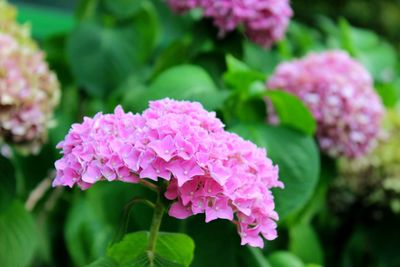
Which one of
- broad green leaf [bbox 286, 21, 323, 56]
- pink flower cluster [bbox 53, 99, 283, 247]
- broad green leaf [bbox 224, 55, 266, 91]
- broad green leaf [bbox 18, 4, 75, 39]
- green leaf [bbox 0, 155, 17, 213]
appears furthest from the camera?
broad green leaf [bbox 18, 4, 75, 39]

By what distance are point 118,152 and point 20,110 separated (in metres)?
0.41

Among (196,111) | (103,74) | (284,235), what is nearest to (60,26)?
(103,74)

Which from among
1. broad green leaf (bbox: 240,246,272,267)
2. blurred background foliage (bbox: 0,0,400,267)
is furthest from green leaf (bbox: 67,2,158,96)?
broad green leaf (bbox: 240,246,272,267)

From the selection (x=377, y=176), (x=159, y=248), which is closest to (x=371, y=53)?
(x=377, y=176)

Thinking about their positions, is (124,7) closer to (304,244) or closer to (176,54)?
(176,54)

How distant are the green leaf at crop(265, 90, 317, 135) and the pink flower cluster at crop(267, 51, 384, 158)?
3.5 inches

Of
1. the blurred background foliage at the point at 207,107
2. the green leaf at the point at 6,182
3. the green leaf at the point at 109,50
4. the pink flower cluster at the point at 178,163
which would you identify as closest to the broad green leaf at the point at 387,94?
the blurred background foliage at the point at 207,107

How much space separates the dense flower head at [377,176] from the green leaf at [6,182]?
0.68m

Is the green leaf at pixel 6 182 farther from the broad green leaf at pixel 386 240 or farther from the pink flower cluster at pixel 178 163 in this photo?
the broad green leaf at pixel 386 240

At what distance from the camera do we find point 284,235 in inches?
48.1

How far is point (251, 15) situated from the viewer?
3.73ft

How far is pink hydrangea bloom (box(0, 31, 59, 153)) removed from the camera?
95 cm

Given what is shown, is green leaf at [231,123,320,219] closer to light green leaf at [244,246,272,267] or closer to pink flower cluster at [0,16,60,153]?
light green leaf at [244,246,272,267]

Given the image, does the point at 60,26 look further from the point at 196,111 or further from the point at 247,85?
the point at 196,111
